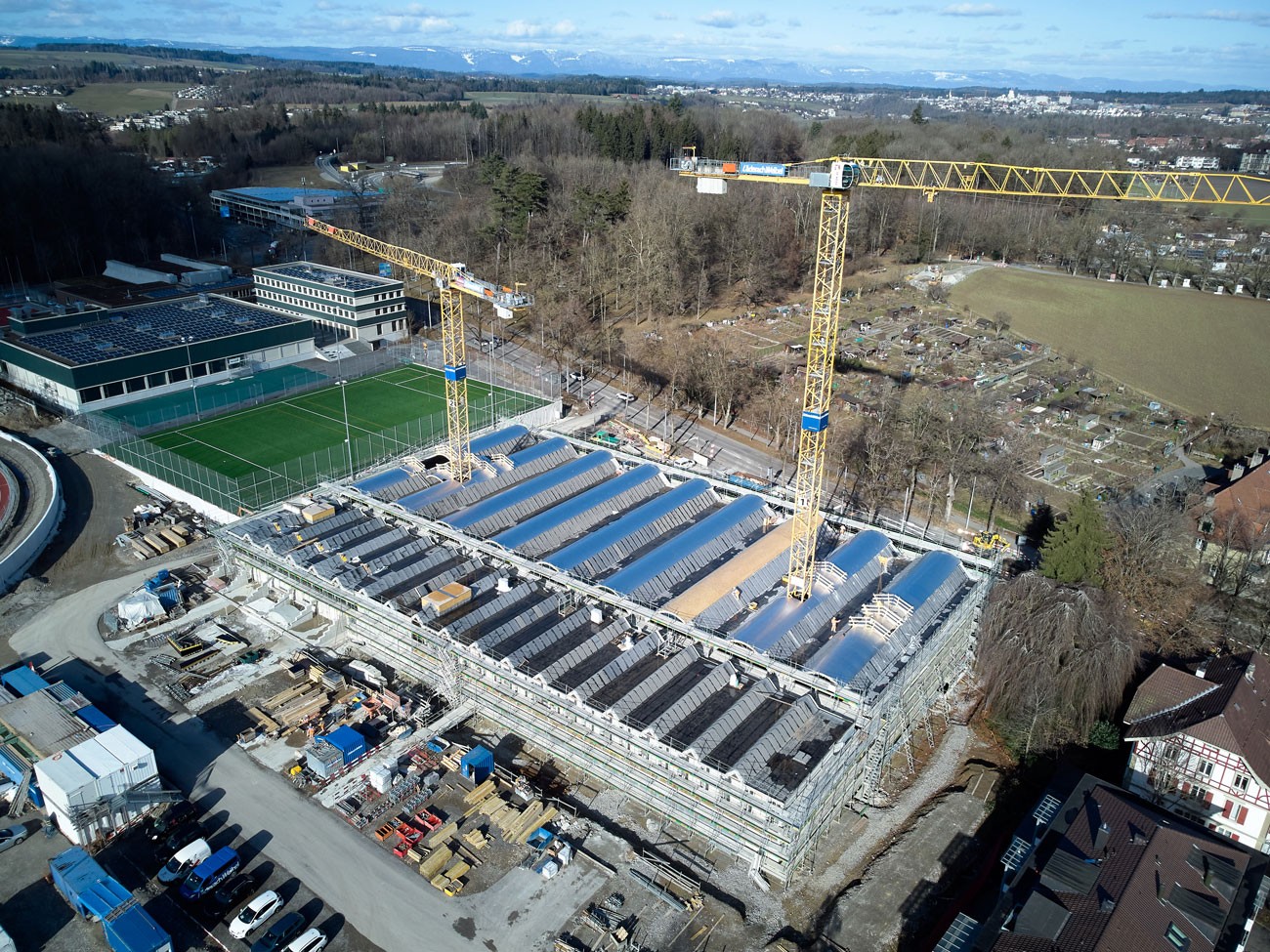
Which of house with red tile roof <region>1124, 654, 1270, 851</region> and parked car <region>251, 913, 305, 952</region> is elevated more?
house with red tile roof <region>1124, 654, 1270, 851</region>

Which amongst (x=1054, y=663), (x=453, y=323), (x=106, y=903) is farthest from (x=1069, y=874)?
(x=453, y=323)

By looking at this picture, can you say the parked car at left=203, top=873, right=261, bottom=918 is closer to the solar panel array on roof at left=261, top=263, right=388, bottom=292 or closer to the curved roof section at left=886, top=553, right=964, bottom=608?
the curved roof section at left=886, top=553, right=964, bottom=608

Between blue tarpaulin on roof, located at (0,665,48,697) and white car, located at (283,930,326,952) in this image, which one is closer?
white car, located at (283,930,326,952)

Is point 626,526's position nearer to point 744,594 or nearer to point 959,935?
point 744,594

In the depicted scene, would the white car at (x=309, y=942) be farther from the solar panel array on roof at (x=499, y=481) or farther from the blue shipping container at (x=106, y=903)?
the solar panel array on roof at (x=499, y=481)

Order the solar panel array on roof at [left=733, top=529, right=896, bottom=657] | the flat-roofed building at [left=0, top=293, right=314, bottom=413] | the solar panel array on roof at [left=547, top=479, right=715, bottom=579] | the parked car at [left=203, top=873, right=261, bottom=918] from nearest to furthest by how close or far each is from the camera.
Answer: the parked car at [left=203, top=873, right=261, bottom=918] → the solar panel array on roof at [left=733, top=529, right=896, bottom=657] → the solar panel array on roof at [left=547, top=479, right=715, bottom=579] → the flat-roofed building at [left=0, top=293, right=314, bottom=413]

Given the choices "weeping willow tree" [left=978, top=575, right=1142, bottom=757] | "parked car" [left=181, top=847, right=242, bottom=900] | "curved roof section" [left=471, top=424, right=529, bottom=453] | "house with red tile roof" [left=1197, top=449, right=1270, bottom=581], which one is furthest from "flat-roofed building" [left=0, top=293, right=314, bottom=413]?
"house with red tile roof" [left=1197, top=449, right=1270, bottom=581]

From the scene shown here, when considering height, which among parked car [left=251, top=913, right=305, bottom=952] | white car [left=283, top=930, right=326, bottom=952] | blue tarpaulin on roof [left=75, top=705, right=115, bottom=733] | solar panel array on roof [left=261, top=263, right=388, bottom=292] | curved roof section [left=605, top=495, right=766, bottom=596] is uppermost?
solar panel array on roof [left=261, top=263, right=388, bottom=292]

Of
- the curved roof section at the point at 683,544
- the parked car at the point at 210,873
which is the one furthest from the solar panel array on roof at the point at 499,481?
the parked car at the point at 210,873
